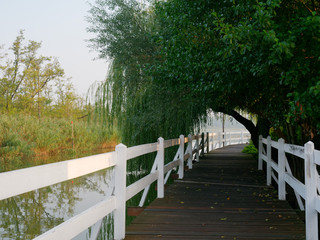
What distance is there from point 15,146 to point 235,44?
22.4m

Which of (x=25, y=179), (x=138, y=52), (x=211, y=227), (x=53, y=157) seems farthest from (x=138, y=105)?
(x=53, y=157)

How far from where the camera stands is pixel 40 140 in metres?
27.0

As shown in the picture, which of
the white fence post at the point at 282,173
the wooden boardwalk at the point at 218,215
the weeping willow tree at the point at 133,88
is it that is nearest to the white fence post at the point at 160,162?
the wooden boardwalk at the point at 218,215

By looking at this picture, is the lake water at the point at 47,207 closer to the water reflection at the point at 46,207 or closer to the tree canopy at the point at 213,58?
the water reflection at the point at 46,207

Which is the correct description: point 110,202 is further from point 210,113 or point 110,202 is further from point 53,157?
point 53,157

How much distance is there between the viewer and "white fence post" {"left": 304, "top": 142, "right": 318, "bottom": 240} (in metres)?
5.09

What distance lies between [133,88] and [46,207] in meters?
5.49

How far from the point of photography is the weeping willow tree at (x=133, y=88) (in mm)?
13812

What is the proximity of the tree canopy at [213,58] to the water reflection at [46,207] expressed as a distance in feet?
12.1

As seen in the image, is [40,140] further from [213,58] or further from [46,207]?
[213,58]

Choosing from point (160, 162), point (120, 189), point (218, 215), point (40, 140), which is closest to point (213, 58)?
point (160, 162)

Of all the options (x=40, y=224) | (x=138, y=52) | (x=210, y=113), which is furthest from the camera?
(x=210, y=113)

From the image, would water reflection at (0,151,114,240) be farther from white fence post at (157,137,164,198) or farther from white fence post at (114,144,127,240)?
white fence post at (114,144,127,240)

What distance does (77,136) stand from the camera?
29.9 meters
